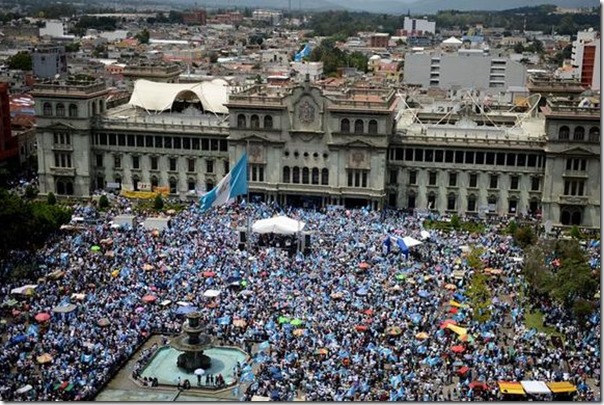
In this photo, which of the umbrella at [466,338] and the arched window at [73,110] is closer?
the umbrella at [466,338]

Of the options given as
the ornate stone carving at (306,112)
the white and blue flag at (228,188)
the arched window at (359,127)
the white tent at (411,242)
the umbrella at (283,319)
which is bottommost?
the umbrella at (283,319)

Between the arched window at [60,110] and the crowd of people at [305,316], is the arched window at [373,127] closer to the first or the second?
the crowd of people at [305,316]

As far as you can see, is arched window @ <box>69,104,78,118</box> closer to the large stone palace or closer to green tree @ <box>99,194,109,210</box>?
the large stone palace

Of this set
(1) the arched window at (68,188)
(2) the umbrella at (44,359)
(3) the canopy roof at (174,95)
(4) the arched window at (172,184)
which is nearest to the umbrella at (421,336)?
(2) the umbrella at (44,359)

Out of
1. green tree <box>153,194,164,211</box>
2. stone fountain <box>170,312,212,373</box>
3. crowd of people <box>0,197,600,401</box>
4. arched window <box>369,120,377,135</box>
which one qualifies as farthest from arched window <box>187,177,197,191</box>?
stone fountain <box>170,312,212,373</box>

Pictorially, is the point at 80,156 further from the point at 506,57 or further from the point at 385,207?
the point at 506,57

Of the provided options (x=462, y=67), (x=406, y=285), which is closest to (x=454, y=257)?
(x=406, y=285)

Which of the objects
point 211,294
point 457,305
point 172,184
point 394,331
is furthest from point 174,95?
point 394,331

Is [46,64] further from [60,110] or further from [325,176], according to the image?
[325,176]
